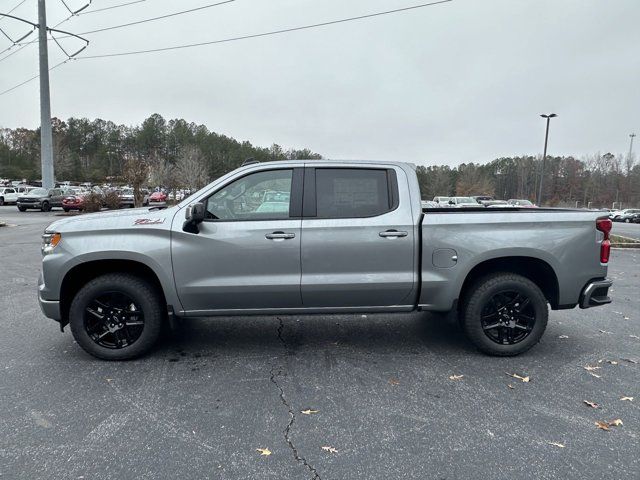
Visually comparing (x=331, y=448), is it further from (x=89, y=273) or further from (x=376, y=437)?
(x=89, y=273)

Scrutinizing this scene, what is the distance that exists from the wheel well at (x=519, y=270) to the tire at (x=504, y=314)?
3.0 inches

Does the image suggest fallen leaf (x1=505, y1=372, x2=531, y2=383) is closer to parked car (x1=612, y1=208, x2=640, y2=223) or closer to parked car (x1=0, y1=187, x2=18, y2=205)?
parked car (x1=0, y1=187, x2=18, y2=205)

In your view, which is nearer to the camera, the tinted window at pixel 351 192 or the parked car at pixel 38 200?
the tinted window at pixel 351 192

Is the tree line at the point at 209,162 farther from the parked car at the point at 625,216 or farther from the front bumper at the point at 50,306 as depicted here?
the front bumper at the point at 50,306

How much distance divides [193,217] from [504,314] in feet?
10.5

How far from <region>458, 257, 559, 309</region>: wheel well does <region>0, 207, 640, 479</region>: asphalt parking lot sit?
0.66m

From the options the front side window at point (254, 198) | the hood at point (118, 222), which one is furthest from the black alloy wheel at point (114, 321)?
the front side window at point (254, 198)

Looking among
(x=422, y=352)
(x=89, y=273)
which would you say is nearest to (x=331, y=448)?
(x=422, y=352)

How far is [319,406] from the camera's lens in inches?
130

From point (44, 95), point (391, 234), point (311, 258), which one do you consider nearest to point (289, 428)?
point (311, 258)

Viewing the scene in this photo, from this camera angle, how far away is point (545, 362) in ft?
13.8

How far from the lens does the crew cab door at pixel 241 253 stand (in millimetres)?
3943

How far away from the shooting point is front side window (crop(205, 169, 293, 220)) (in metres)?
4.05

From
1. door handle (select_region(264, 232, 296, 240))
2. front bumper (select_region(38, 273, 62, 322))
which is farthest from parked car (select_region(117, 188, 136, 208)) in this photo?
door handle (select_region(264, 232, 296, 240))
